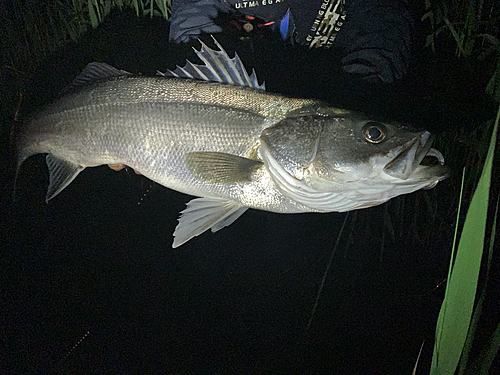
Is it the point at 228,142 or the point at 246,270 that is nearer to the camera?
the point at 228,142

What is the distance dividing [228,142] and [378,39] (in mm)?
1097

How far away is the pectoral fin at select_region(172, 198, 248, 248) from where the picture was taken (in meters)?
1.34

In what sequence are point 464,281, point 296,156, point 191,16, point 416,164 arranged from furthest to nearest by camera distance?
point 191,16
point 296,156
point 416,164
point 464,281

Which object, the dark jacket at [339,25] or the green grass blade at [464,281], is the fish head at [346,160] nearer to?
the green grass blade at [464,281]

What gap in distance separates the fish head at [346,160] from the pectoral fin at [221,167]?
2.9 inches

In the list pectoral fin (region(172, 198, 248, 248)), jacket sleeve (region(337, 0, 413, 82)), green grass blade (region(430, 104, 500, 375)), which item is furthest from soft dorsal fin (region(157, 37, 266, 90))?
green grass blade (region(430, 104, 500, 375))

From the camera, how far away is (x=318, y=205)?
3.93 feet

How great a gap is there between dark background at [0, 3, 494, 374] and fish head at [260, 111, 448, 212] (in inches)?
6.2

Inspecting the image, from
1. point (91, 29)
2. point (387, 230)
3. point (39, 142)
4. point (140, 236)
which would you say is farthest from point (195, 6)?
point (387, 230)

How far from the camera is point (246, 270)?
6.04ft

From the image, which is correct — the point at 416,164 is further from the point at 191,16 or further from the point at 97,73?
the point at 191,16

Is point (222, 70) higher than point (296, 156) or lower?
higher

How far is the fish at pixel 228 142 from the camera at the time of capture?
3.57ft

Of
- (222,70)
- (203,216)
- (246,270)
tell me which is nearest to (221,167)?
(203,216)
